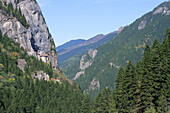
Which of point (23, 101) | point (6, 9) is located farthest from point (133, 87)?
point (6, 9)

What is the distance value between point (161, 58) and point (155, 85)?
6.67m

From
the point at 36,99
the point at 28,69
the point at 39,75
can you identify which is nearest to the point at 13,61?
the point at 28,69

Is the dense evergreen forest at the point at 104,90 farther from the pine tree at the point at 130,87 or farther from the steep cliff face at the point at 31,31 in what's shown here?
the steep cliff face at the point at 31,31

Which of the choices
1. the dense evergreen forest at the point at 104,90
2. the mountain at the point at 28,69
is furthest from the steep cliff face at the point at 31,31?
the dense evergreen forest at the point at 104,90

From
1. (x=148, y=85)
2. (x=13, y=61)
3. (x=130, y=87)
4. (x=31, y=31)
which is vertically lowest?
(x=130, y=87)

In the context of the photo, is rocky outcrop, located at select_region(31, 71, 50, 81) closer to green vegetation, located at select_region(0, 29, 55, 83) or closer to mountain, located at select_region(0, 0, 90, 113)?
mountain, located at select_region(0, 0, 90, 113)

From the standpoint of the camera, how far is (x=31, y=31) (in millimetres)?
164625

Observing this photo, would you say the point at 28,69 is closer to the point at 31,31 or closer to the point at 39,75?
the point at 39,75

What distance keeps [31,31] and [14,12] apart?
59.9 feet

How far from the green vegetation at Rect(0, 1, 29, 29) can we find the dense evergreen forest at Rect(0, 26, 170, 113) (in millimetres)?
21729

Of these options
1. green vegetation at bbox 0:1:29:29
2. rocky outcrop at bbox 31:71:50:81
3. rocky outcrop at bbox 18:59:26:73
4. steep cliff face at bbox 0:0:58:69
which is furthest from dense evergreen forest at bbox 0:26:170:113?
green vegetation at bbox 0:1:29:29

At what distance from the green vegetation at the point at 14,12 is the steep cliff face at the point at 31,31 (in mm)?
2873

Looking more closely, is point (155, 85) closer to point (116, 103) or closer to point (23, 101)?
point (116, 103)

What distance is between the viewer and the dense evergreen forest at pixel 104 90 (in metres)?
48.7
